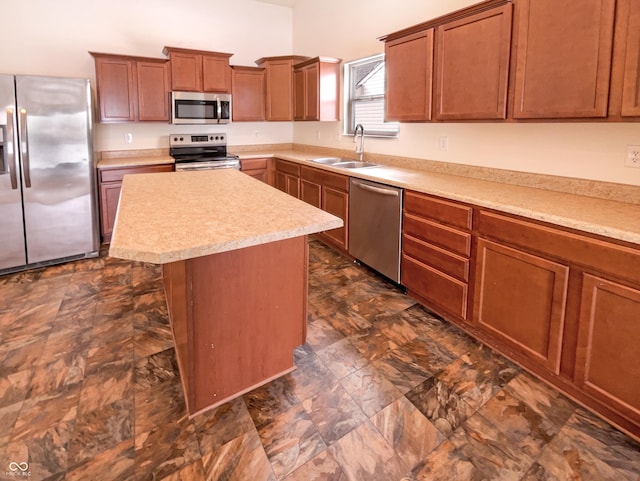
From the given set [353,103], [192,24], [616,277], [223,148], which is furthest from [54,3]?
[616,277]

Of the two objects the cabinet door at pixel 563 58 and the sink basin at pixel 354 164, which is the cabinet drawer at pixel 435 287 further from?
the sink basin at pixel 354 164

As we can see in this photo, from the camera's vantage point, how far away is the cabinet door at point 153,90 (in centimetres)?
439

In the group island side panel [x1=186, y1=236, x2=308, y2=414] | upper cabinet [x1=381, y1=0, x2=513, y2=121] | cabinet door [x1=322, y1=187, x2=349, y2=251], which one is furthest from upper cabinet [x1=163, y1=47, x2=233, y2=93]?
island side panel [x1=186, y1=236, x2=308, y2=414]

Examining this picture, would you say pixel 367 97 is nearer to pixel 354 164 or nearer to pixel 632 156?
pixel 354 164

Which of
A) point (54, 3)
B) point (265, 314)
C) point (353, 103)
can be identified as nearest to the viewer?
point (265, 314)

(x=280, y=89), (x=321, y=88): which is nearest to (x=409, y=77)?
(x=321, y=88)

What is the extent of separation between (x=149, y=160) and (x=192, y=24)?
1.89 metres

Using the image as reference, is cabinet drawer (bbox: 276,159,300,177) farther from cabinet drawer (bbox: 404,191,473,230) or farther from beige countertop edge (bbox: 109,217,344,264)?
beige countertop edge (bbox: 109,217,344,264)

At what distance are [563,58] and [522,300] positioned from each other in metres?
1.23

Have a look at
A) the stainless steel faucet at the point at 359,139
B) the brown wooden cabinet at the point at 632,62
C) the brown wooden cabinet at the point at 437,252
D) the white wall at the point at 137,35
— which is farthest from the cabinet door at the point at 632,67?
the white wall at the point at 137,35

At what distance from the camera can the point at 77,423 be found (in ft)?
5.64

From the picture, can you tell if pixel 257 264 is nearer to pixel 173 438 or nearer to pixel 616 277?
pixel 173 438

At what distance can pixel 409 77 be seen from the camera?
295 cm

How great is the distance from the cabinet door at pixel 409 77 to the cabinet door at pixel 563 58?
726 mm
